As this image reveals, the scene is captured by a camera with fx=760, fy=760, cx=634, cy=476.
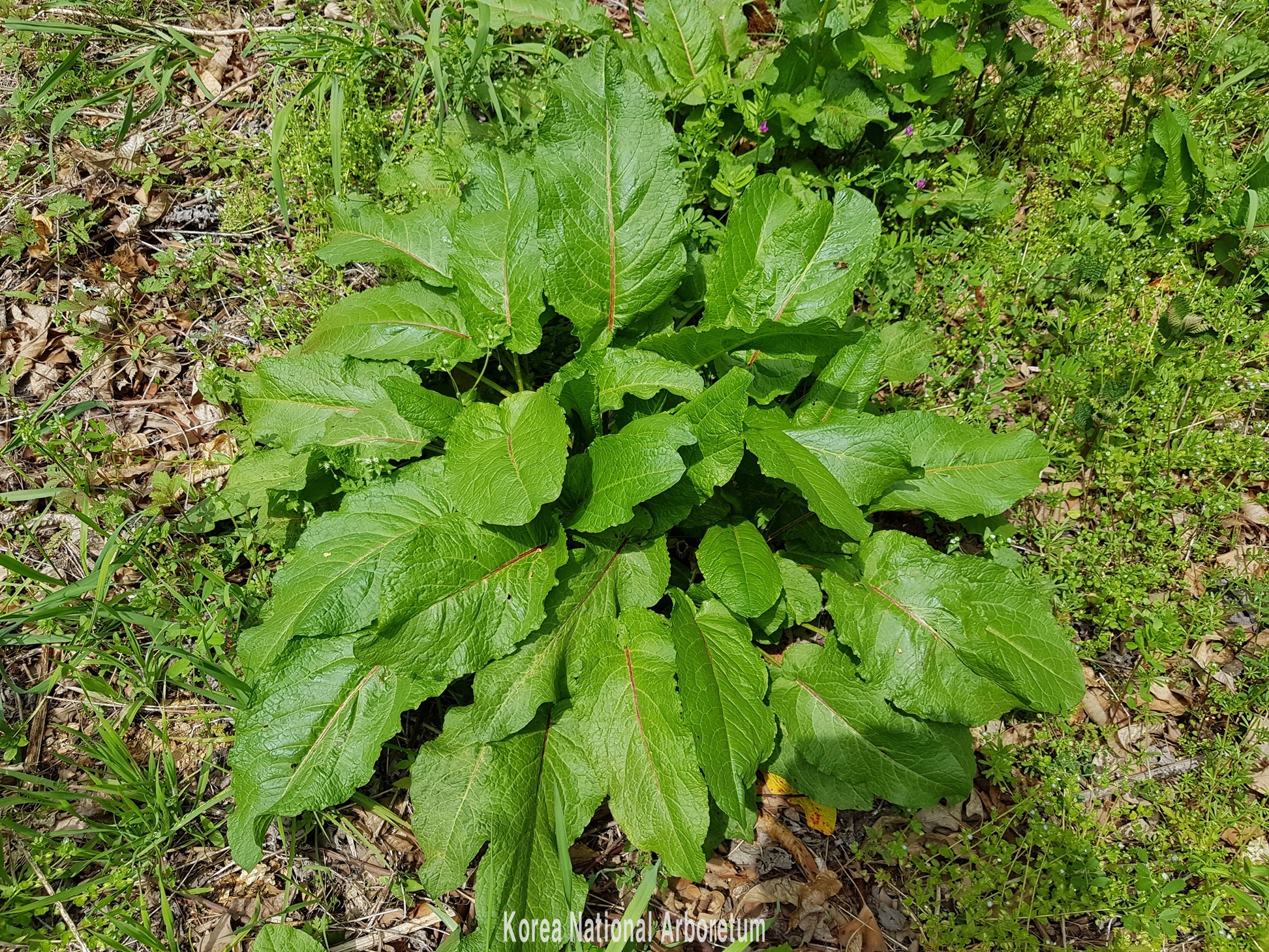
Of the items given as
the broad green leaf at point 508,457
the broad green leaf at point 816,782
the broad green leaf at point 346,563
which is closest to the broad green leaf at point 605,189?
the broad green leaf at point 508,457

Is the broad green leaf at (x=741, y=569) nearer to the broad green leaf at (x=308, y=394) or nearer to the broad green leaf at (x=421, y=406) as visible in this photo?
the broad green leaf at (x=421, y=406)

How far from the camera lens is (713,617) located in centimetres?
276

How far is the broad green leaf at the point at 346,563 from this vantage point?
254 centimetres

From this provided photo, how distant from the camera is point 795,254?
9.64 feet

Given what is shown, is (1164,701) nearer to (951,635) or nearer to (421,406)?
(951,635)

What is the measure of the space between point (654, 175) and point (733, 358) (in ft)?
2.48

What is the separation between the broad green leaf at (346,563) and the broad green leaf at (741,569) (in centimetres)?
99

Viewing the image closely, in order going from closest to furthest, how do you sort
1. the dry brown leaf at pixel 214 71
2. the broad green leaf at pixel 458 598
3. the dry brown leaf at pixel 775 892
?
the broad green leaf at pixel 458 598
the dry brown leaf at pixel 775 892
the dry brown leaf at pixel 214 71

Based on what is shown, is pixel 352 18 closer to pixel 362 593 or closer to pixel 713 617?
pixel 362 593

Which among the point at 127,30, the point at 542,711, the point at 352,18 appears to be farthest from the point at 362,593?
the point at 127,30

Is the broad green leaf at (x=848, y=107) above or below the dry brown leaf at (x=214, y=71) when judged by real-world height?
above

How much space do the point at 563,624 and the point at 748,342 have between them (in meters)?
1.23

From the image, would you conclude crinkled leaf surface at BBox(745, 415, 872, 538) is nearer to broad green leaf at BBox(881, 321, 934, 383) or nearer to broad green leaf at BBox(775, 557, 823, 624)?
broad green leaf at BBox(775, 557, 823, 624)

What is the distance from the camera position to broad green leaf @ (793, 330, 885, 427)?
2.92 m
